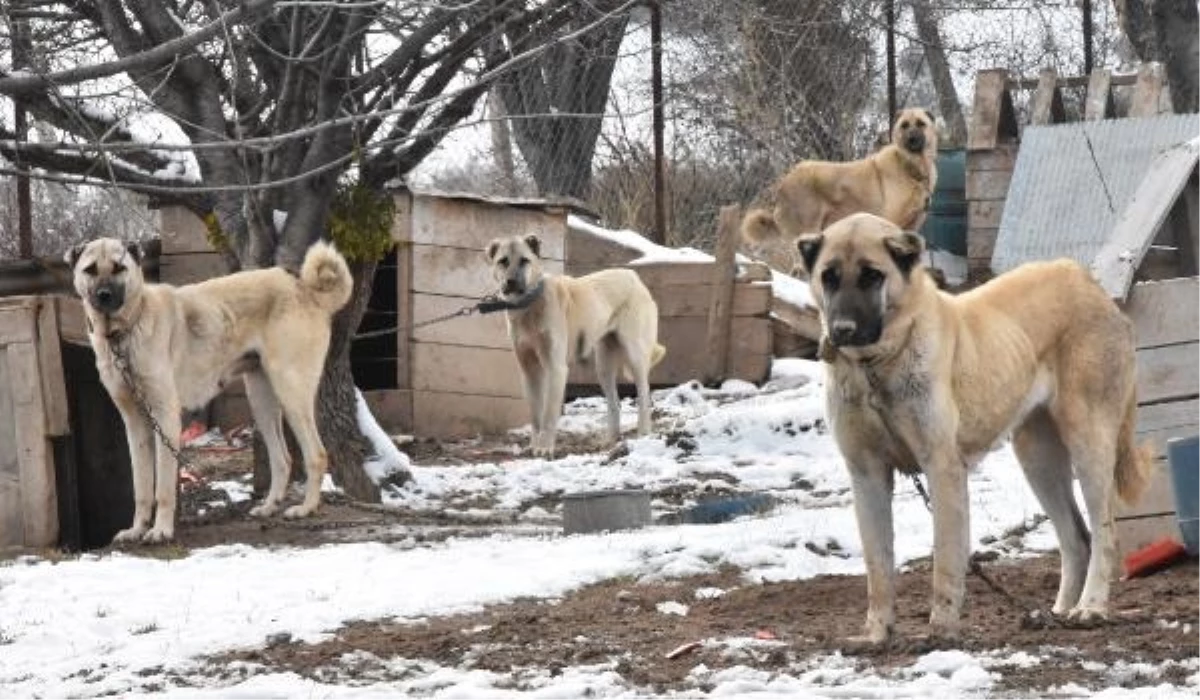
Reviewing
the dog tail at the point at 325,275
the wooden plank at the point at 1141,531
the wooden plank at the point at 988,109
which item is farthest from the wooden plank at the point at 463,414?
the wooden plank at the point at 1141,531

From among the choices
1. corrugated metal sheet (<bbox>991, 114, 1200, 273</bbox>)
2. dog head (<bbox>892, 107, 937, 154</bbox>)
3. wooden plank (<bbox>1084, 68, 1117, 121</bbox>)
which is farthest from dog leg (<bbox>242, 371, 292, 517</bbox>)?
wooden plank (<bbox>1084, 68, 1117, 121</bbox>)

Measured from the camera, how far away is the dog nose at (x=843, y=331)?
565cm

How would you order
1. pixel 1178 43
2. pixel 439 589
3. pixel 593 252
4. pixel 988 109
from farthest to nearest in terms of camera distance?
1. pixel 1178 43
2. pixel 593 252
3. pixel 988 109
4. pixel 439 589

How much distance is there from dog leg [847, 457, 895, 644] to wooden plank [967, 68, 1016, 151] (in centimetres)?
1118

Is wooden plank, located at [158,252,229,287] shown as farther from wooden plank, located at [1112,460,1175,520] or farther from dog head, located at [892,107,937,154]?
wooden plank, located at [1112,460,1175,520]

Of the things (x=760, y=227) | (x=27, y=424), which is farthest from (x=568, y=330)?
(x=27, y=424)

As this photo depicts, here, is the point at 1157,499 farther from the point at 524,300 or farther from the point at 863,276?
the point at 524,300

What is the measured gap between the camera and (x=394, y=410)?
15227 millimetres

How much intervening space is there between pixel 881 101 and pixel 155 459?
11.8 m

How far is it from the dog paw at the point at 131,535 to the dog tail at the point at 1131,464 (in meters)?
5.30

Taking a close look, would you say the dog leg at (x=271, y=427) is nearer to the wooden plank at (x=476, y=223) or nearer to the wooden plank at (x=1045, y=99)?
the wooden plank at (x=476, y=223)

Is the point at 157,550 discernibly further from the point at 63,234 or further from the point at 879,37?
the point at 879,37

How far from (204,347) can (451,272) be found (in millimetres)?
4530

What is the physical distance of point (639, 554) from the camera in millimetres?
8328
